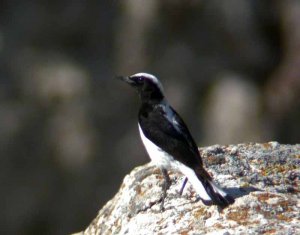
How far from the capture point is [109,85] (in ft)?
83.7

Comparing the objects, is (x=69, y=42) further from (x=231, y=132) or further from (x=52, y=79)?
(x=231, y=132)

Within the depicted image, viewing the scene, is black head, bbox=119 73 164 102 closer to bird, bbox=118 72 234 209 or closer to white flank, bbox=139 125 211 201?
bird, bbox=118 72 234 209

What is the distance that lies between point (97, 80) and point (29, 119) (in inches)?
51.9

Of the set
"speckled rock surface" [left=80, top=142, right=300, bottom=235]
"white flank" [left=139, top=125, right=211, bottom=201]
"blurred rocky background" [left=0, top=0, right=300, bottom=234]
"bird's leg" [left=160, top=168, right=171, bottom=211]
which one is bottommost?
"blurred rocky background" [left=0, top=0, right=300, bottom=234]

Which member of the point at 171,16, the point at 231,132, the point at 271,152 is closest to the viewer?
the point at 271,152

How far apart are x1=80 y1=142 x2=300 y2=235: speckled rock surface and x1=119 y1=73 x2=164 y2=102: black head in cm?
54

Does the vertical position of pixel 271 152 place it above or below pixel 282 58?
above

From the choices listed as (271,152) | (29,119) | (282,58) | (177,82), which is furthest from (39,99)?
(271,152)

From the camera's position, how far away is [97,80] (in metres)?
25.8

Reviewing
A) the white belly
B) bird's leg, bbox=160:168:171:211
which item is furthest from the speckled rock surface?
the white belly

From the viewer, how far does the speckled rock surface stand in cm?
1011

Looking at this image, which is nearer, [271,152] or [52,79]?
[271,152]

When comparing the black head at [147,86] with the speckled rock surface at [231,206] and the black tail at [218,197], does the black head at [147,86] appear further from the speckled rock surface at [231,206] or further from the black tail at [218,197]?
the black tail at [218,197]

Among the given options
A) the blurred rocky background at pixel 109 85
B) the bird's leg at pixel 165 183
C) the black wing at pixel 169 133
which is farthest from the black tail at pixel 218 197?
the blurred rocky background at pixel 109 85
